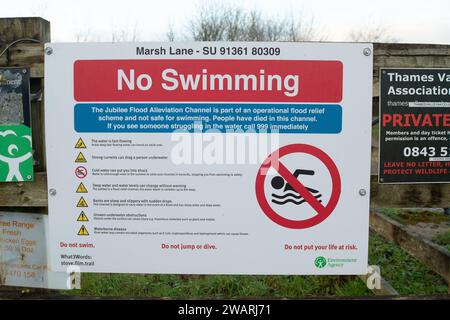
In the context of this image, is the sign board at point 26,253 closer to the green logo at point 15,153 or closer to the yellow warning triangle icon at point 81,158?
the green logo at point 15,153

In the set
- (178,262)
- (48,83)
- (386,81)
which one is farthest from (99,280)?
(386,81)

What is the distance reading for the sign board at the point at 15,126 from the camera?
2439mm

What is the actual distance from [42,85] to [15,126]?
→ 0.28m

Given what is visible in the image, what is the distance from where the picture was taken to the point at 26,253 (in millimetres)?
2611

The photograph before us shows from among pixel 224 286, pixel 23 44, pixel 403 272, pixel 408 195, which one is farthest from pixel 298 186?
pixel 403 272

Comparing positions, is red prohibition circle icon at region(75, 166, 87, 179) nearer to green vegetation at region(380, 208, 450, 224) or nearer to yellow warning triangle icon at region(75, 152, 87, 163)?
yellow warning triangle icon at region(75, 152, 87, 163)

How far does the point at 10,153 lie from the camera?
246cm

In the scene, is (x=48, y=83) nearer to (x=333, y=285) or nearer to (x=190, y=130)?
(x=190, y=130)

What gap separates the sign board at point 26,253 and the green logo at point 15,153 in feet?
0.87

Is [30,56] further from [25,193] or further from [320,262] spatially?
[320,262]

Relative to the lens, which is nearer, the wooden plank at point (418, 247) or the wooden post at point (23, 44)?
the wooden post at point (23, 44)

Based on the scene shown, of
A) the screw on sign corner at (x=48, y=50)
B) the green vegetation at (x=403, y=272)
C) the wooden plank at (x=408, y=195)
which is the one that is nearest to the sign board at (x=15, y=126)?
the screw on sign corner at (x=48, y=50)

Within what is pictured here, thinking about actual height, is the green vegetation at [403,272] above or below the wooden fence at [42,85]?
below

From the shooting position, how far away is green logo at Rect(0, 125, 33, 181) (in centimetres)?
245
